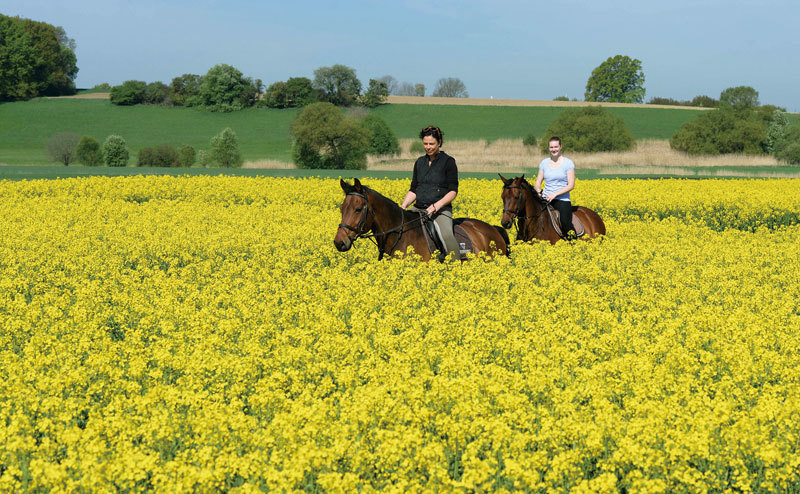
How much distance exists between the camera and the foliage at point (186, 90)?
123250 millimetres

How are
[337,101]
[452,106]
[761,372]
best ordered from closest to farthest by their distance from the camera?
1. [761,372]
2. [337,101]
3. [452,106]

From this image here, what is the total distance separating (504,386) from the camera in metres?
5.22

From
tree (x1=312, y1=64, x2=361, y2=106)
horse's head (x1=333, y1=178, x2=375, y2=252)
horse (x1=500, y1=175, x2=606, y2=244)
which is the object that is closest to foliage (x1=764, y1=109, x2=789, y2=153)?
tree (x1=312, y1=64, x2=361, y2=106)

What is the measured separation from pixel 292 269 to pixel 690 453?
344 inches

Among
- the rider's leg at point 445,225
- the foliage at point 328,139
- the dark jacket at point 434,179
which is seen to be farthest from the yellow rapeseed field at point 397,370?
the foliage at point 328,139

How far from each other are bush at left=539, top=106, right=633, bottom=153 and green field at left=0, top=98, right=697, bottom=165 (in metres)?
20.0

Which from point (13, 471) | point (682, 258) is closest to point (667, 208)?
point (682, 258)

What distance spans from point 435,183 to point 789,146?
7413 cm

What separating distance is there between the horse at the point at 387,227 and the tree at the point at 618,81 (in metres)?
143

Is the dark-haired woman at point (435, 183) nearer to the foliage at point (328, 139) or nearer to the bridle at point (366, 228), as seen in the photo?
the bridle at point (366, 228)

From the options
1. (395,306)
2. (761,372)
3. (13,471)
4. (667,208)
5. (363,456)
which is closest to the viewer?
(13,471)

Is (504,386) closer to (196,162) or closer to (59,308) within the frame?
(59,308)

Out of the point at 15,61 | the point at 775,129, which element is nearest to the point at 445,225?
the point at 775,129

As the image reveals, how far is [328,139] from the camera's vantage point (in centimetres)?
7119
